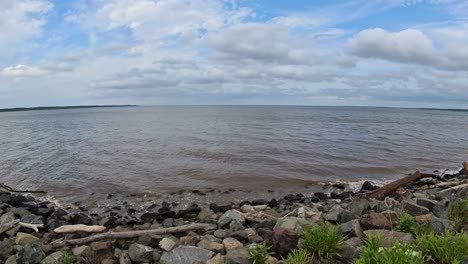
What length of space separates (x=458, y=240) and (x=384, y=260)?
176cm

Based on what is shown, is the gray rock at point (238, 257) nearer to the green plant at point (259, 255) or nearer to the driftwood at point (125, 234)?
the green plant at point (259, 255)

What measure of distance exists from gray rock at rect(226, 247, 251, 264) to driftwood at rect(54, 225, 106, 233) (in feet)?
17.9

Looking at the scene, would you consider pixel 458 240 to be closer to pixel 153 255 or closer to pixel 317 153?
pixel 153 255

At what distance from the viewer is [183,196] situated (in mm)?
16938

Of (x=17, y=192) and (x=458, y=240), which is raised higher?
(x=458, y=240)

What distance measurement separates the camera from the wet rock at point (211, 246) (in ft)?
25.6

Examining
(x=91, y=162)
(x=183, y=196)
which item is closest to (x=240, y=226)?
(x=183, y=196)

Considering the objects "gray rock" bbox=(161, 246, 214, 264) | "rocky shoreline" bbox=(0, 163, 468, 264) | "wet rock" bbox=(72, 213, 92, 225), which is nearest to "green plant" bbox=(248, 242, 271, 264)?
"rocky shoreline" bbox=(0, 163, 468, 264)

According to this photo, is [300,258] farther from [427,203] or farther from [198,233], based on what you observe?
[427,203]

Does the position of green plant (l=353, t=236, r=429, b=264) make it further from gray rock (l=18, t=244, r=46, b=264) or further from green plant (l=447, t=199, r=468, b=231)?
gray rock (l=18, t=244, r=46, b=264)

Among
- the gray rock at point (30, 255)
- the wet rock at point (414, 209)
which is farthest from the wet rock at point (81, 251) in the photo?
the wet rock at point (414, 209)

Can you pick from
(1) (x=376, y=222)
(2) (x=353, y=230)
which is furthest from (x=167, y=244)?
(1) (x=376, y=222)

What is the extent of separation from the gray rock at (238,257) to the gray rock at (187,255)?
626mm

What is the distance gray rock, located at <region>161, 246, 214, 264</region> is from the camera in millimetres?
7219
